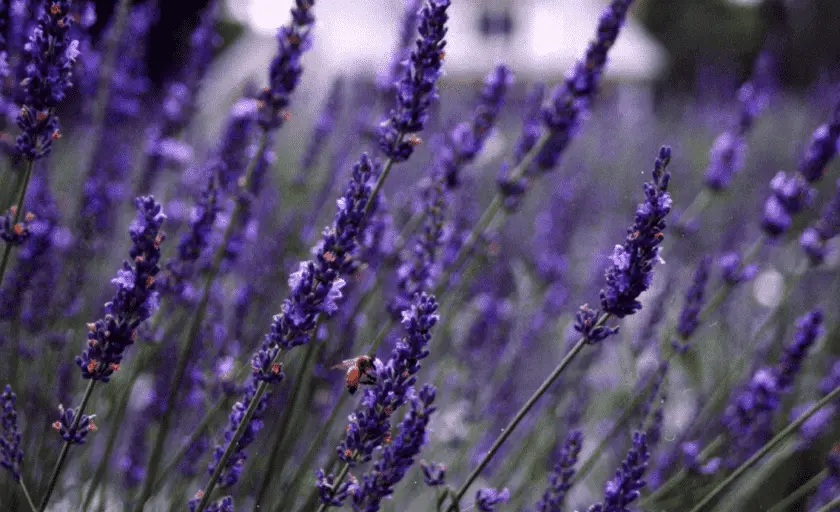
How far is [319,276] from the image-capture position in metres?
1.22

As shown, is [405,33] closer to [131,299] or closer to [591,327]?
[591,327]

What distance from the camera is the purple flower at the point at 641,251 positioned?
49.3 inches

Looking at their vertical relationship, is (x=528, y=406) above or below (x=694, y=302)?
below

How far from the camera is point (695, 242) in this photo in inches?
176

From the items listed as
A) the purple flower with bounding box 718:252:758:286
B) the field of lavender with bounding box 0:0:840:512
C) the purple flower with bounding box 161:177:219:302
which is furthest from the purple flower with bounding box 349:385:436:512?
the purple flower with bounding box 718:252:758:286

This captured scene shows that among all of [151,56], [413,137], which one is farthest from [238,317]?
[151,56]

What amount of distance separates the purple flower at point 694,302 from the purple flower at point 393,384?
1.15m

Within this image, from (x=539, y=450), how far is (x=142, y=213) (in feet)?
6.53

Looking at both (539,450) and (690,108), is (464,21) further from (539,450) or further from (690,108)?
(539,450)

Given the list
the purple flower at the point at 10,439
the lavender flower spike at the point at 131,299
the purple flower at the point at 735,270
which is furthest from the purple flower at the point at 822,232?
the purple flower at the point at 10,439

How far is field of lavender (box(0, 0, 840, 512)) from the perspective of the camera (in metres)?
1.32

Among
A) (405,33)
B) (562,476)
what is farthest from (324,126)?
(562,476)

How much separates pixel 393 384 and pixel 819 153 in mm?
1715

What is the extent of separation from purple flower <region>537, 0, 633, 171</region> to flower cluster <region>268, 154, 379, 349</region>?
1.03 m
